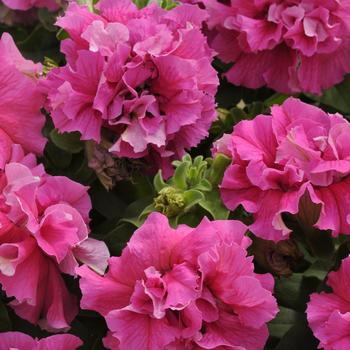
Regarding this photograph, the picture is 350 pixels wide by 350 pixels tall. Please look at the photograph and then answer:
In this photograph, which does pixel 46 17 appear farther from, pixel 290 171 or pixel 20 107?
pixel 290 171

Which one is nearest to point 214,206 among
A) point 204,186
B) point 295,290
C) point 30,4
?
point 204,186

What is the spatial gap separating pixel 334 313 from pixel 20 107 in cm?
33

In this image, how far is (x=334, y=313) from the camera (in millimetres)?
576

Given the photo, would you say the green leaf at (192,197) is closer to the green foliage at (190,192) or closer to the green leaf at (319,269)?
the green foliage at (190,192)

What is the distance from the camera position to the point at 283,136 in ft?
2.09

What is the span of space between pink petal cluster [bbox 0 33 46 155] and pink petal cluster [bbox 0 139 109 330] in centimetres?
3

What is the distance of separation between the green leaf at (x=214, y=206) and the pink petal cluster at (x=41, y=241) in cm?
9

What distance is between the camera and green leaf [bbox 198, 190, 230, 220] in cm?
64

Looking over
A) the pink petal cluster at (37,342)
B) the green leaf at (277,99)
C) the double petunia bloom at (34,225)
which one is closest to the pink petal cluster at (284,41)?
the green leaf at (277,99)

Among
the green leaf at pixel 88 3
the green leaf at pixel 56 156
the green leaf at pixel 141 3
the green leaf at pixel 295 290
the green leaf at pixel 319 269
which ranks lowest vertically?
the green leaf at pixel 295 290

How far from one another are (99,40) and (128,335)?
0.26 meters

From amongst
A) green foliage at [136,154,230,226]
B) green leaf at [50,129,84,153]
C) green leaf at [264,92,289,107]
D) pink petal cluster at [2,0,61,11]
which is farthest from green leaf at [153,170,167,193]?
pink petal cluster at [2,0,61,11]

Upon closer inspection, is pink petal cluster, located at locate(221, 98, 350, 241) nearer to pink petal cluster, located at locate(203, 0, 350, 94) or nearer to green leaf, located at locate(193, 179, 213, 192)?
green leaf, located at locate(193, 179, 213, 192)

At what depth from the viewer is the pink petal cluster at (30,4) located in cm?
92
